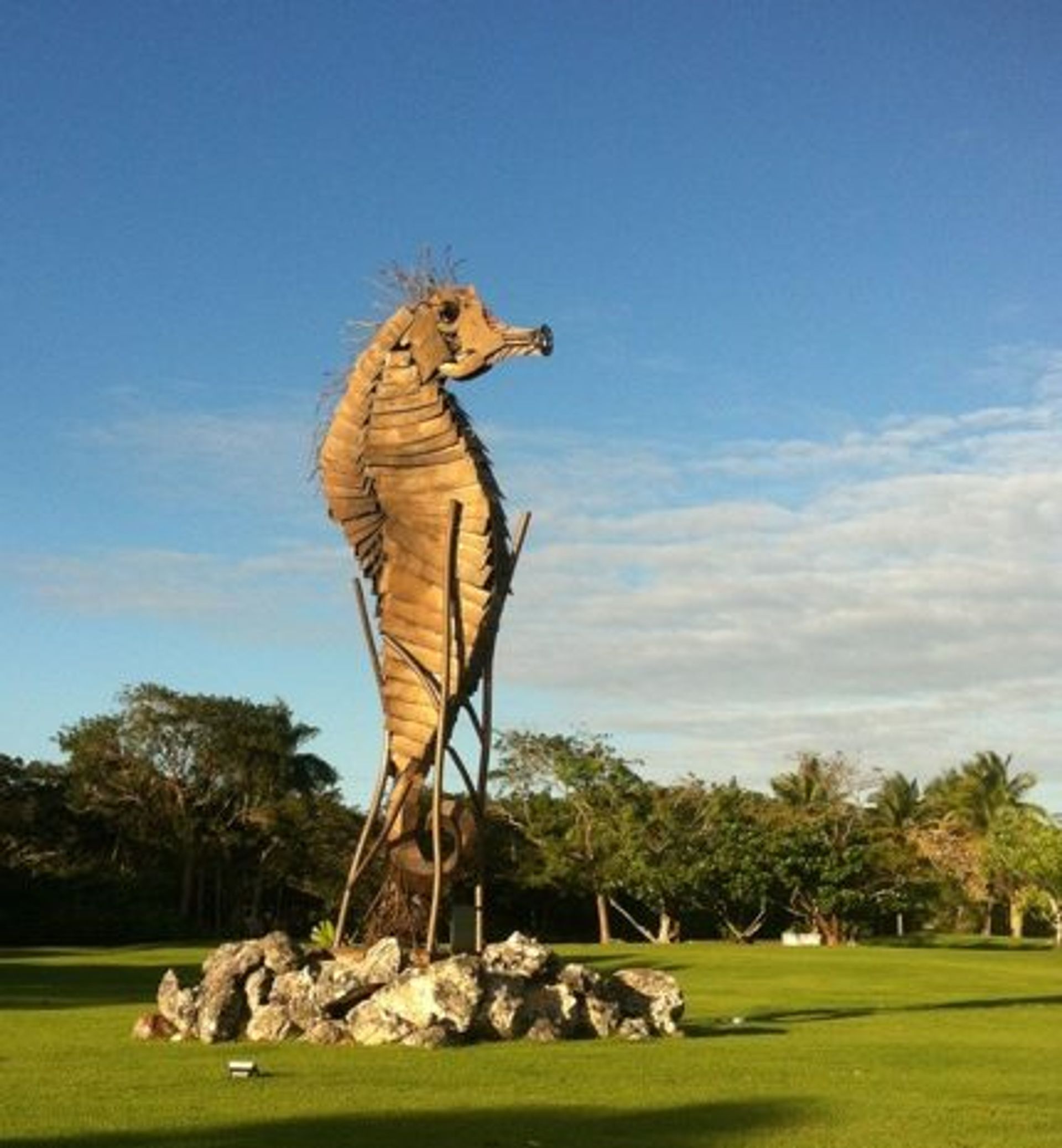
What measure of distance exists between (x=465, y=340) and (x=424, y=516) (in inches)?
75.8

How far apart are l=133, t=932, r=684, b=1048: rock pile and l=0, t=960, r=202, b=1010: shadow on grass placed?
15.8 ft

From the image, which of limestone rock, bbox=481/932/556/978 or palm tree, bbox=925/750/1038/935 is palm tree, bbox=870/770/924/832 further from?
limestone rock, bbox=481/932/556/978

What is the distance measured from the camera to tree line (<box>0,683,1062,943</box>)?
48906 mm

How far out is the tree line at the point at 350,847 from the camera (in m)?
48.9

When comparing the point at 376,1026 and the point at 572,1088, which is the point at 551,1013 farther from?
the point at 572,1088

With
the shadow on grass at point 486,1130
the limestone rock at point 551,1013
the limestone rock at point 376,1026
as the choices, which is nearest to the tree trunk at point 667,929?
the limestone rock at point 551,1013

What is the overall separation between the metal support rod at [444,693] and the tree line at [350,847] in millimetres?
32392

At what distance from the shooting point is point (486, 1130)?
10.0 m

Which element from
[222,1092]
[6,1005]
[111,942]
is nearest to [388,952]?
[222,1092]

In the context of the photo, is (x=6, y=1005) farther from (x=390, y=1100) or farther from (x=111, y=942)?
(x=111, y=942)

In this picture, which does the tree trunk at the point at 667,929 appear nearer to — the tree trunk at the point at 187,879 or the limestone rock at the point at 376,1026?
the tree trunk at the point at 187,879

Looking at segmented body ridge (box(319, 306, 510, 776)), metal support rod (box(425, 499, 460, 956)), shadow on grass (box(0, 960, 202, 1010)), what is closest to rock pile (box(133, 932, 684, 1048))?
metal support rod (box(425, 499, 460, 956))

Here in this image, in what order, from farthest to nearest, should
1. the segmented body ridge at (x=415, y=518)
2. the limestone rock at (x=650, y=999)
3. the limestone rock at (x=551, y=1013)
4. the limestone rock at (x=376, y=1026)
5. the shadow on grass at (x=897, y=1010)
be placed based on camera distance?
the shadow on grass at (x=897, y=1010), the segmented body ridge at (x=415, y=518), the limestone rock at (x=650, y=999), the limestone rock at (x=551, y=1013), the limestone rock at (x=376, y=1026)

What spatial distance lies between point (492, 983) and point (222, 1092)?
4.34 meters
